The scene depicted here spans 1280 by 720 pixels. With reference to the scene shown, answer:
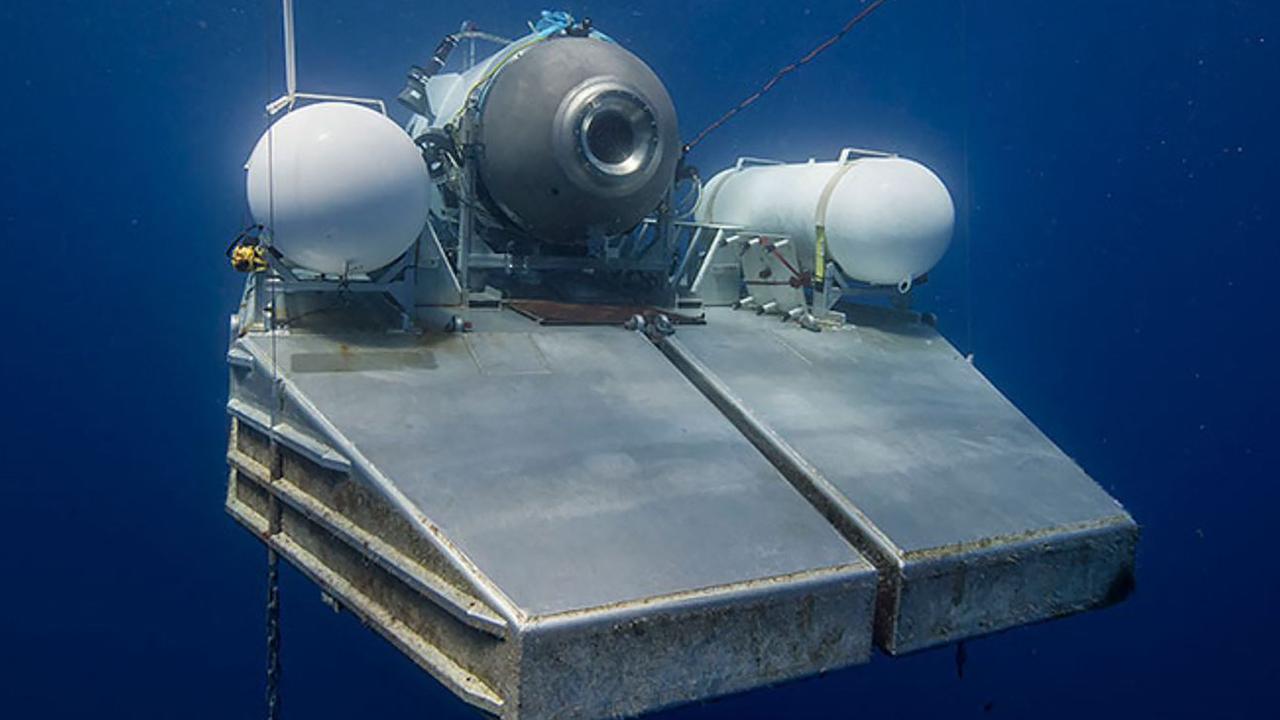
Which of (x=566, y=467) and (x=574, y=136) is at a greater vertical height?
(x=574, y=136)

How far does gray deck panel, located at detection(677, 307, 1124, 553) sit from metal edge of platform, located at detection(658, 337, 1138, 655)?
4 centimetres

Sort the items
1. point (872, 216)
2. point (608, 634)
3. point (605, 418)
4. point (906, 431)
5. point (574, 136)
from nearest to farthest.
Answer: point (608, 634) → point (605, 418) → point (906, 431) → point (574, 136) → point (872, 216)

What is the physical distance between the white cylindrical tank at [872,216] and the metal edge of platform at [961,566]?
1.68m

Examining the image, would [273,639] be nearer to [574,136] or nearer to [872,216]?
[574,136]

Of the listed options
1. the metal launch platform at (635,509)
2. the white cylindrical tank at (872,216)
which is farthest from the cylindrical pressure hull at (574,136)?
the white cylindrical tank at (872,216)

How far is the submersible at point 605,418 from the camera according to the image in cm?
224

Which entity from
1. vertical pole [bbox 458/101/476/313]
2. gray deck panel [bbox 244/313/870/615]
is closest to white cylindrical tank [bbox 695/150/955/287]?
gray deck panel [bbox 244/313/870/615]

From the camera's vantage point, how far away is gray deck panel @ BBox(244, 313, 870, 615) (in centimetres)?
226

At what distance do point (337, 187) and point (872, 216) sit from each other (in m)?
2.66

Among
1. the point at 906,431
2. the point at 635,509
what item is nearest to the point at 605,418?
the point at 635,509

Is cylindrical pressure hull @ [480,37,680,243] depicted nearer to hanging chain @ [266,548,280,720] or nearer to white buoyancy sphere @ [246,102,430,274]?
white buoyancy sphere @ [246,102,430,274]

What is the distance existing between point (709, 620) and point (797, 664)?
372 mm

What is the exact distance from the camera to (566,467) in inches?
104

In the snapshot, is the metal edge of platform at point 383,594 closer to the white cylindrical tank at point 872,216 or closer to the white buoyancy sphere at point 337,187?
the white buoyancy sphere at point 337,187
